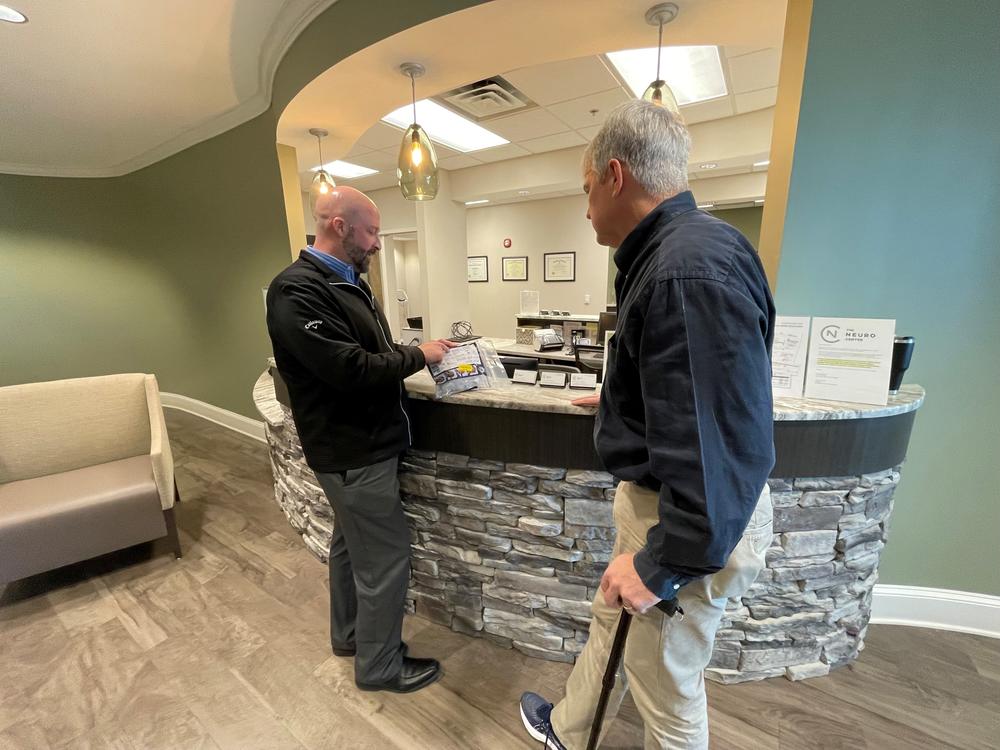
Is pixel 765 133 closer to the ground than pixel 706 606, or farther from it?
farther from it

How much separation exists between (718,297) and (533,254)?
620 cm

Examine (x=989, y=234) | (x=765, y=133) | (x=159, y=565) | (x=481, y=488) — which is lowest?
(x=159, y=565)

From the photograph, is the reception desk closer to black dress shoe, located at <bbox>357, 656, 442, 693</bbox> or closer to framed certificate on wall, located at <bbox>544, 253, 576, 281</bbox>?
black dress shoe, located at <bbox>357, 656, 442, 693</bbox>

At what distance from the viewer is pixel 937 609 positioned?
1.69 metres

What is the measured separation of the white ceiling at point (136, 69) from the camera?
2025 millimetres

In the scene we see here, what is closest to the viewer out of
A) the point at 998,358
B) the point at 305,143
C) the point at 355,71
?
the point at 998,358

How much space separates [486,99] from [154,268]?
412cm

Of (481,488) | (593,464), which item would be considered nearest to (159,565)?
(481,488)

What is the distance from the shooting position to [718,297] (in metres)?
0.65

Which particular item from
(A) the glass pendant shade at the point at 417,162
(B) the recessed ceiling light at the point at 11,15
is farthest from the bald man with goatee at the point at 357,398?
(B) the recessed ceiling light at the point at 11,15

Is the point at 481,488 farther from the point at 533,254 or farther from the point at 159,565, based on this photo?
the point at 533,254

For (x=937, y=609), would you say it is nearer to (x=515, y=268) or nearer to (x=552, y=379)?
(x=552, y=379)

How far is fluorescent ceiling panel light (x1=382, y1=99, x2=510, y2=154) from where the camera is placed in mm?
3471

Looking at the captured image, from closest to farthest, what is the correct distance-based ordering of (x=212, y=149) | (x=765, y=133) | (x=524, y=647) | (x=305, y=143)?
1. (x=524, y=647)
2. (x=305, y=143)
3. (x=212, y=149)
4. (x=765, y=133)
